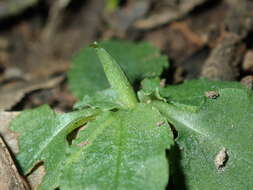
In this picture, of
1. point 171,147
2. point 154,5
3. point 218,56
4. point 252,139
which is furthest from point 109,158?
point 154,5

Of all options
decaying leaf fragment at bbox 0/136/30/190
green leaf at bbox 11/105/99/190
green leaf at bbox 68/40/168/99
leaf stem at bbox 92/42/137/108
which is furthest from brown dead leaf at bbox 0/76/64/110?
leaf stem at bbox 92/42/137/108

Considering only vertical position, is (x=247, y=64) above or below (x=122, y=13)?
below

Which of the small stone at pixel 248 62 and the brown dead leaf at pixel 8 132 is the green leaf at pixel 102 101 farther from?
the small stone at pixel 248 62

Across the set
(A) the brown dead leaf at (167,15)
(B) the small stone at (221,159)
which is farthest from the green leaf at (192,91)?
(A) the brown dead leaf at (167,15)

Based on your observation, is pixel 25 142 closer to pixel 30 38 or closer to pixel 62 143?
pixel 62 143

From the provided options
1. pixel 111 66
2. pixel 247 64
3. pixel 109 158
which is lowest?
pixel 247 64

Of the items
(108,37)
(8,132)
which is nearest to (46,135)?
(8,132)
